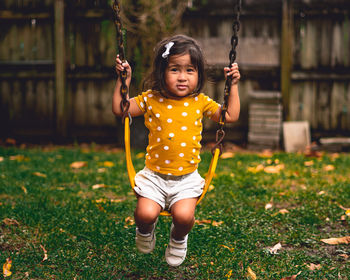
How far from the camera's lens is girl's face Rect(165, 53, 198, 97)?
2484 mm

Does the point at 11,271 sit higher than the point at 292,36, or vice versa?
the point at 292,36

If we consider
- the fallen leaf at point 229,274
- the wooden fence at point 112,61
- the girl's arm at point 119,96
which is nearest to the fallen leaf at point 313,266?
the fallen leaf at point 229,274

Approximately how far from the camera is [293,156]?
18.7ft

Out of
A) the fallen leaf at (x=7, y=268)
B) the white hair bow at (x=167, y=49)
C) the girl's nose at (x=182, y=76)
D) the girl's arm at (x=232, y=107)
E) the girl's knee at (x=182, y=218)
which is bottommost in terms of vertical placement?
the fallen leaf at (x=7, y=268)

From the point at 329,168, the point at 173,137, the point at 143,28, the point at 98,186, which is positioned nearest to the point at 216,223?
the point at 173,137

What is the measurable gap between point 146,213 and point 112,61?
198 inches

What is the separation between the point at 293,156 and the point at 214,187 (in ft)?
6.14

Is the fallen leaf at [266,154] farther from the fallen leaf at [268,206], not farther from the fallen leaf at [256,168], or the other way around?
the fallen leaf at [268,206]

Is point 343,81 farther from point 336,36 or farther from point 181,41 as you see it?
point 181,41

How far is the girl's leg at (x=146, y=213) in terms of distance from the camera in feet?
7.88

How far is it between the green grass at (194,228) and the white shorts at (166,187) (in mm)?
412

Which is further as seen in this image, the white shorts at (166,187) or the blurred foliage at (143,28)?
the blurred foliage at (143,28)

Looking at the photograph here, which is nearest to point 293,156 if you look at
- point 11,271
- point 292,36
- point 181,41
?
point 292,36

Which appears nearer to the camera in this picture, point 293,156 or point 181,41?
point 181,41
